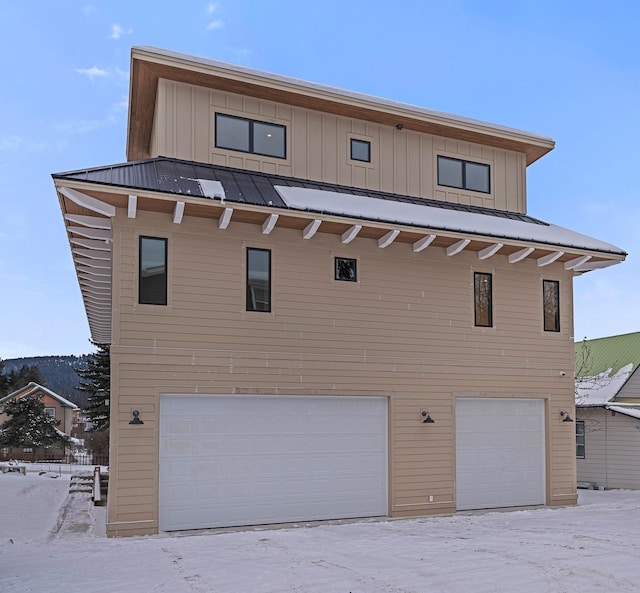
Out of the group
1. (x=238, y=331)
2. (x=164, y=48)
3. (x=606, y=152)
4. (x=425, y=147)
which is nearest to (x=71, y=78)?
(x=164, y=48)

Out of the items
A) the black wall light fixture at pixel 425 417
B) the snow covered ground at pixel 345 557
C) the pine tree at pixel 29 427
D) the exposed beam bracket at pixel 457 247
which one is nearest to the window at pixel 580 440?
the snow covered ground at pixel 345 557

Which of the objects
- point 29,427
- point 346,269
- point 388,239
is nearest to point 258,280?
point 346,269

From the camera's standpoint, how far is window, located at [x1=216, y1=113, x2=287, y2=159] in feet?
39.0

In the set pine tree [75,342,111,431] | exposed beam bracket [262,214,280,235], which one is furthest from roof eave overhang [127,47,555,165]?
pine tree [75,342,111,431]

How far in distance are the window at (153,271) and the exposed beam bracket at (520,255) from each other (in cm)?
681

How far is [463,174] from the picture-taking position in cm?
1409

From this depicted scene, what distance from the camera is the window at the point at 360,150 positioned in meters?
13.0

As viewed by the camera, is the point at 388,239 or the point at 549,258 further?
the point at 549,258

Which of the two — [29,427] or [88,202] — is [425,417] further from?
[29,427]

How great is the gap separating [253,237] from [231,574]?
219 inches

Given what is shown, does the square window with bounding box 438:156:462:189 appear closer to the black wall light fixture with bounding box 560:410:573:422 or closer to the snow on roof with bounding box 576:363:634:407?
the black wall light fixture with bounding box 560:410:573:422

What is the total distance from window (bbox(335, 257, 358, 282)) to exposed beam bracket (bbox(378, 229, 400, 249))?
58 centimetres

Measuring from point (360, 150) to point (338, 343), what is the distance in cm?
414

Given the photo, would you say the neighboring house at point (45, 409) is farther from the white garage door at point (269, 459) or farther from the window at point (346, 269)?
the window at point (346, 269)
